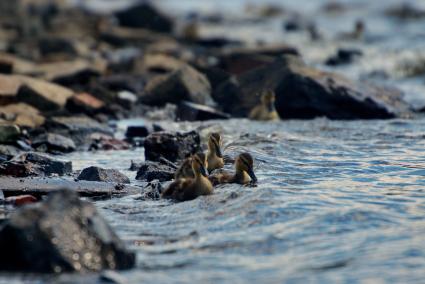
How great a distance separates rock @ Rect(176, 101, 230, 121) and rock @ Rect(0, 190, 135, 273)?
30.1 feet

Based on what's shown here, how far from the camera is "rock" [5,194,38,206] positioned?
904 cm

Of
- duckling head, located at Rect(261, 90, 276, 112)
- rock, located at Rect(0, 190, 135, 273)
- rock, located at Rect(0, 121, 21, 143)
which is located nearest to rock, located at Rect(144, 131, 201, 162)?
rock, located at Rect(0, 121, 21, 143)

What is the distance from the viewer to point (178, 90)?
18.0m

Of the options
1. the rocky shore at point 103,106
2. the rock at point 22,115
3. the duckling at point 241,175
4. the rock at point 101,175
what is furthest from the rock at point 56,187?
the rock at point 22,115

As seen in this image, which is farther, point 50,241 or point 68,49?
point 68,49

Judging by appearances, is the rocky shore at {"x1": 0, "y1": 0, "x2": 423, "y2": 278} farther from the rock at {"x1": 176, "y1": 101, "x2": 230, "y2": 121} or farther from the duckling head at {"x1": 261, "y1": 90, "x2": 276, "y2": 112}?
the duckling head at {"x1": 261, "y1": 90, "x2": 276, "y2": 112}

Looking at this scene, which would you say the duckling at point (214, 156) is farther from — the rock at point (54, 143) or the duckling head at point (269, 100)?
the duckling head at point (269, 100)

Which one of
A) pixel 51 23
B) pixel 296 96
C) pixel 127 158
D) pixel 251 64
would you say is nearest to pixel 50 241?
pixel 127 158

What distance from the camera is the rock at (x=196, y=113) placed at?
52.6ft

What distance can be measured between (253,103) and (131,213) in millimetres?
8826

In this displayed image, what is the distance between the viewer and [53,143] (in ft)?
43.3

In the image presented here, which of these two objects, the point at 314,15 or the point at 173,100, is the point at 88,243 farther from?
the point at 314,15

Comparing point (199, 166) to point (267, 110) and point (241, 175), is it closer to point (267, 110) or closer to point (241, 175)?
point (241, 175)

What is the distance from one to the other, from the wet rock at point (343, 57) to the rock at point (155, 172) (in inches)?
608
